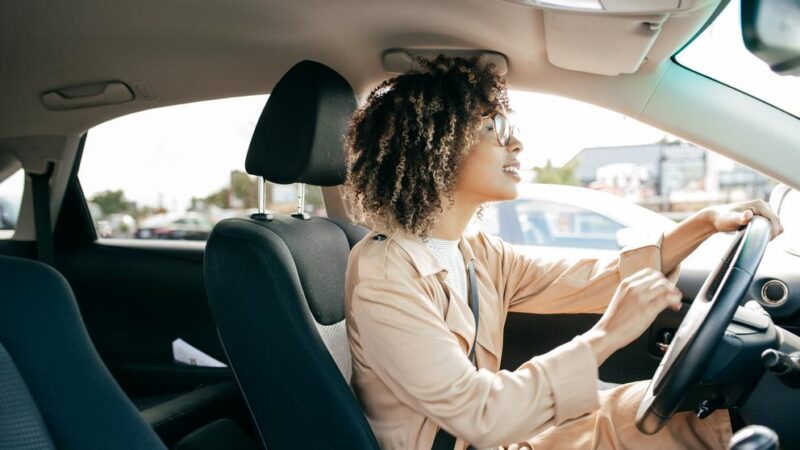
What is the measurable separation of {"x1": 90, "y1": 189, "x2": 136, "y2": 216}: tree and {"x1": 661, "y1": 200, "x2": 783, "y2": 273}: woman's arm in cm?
253

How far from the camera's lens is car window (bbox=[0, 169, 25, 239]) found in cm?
301

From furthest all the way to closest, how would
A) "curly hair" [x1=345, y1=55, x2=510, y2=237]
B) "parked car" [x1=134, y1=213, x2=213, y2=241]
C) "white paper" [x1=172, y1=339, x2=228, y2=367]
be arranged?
"parked car" [x1=134, y1=213, x2=213, y2=241]
"white paper" [x1=172, y1=339, x2=228, y2=367]
"curly hair" [x1=345, y1=55, x2=510, y2=237]

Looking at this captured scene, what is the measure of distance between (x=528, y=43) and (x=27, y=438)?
4.47 feet

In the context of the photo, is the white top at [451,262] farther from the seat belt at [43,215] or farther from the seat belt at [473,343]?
the seat belt at [43,215]

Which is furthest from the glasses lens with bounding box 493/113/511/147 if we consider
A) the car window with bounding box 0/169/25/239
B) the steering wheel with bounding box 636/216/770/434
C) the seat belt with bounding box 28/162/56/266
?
the car window with bounding box 0/169/25/239

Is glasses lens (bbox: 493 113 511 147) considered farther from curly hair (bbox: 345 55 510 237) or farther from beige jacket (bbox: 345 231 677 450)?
beige jacket (bbox: 345 231 677 450)

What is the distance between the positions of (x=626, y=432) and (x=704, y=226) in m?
0.47

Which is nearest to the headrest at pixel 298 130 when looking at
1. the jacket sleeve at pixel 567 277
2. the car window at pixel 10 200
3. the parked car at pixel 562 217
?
the jacket sleeve at pixel 567 277

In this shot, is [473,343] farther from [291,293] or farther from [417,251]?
[291,293]

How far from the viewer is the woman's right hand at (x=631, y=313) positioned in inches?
49.0

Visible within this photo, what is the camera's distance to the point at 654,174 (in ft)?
49.6

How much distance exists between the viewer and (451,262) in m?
1.59

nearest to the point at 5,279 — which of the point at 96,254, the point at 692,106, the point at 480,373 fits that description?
the point at 480,373

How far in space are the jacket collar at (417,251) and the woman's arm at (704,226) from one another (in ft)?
1.77
